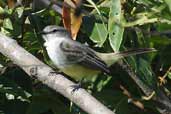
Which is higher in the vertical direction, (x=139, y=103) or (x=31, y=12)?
(x=31, y=12)

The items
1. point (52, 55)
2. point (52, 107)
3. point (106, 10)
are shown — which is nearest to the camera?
point (106, 10)

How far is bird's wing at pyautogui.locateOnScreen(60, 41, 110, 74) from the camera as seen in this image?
3170mm

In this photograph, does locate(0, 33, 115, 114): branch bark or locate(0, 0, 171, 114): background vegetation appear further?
locate(0, 0, 171, 114): background vegetation

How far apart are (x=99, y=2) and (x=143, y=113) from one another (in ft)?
2.02

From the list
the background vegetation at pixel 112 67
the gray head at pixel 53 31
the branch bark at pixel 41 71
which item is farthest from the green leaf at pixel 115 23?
the gray head at pixel 53 31

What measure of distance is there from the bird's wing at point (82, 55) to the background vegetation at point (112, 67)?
6 centimetres

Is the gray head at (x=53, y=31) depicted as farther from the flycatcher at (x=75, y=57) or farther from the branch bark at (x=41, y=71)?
the branch bark at (x=41, y=71)

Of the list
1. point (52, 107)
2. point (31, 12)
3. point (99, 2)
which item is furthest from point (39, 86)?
point (99, 2)

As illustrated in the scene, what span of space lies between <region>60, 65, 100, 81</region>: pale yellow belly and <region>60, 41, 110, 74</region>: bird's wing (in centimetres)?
3

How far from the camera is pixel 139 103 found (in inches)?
111

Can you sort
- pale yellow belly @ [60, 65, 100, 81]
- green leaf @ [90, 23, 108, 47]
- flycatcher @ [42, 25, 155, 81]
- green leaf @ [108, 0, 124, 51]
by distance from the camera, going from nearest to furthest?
green leaf @ [108, 0, 124, 51]
green leaf @ [90, 23, 108, 47]
flycatcher @ [42, 25, 155, 81]
pale yellow belly @ [60, 65, 100, 81]

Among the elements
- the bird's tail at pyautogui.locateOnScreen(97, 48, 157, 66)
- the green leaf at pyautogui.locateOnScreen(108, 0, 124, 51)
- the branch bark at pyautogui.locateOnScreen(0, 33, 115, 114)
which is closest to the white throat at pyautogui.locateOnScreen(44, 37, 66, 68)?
the bird's tail at pyautogui.locateOnScreen(97, 48, 157, 66)

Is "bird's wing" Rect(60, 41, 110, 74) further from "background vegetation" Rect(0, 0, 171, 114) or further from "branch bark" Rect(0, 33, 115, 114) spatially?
"branch bark" Rect(0, 33, 115, 114)

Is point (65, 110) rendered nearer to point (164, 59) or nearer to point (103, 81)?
point (103, 81)
